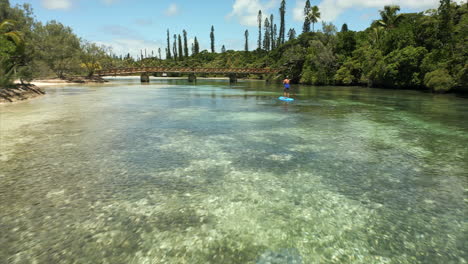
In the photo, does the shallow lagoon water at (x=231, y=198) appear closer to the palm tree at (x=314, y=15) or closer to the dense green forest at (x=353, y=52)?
the dense green forest at (x=353, y=52)

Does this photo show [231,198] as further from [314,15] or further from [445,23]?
[314,15]

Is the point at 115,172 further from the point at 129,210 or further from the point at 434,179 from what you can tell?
the point at 434,179

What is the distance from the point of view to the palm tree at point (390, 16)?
61312 mm

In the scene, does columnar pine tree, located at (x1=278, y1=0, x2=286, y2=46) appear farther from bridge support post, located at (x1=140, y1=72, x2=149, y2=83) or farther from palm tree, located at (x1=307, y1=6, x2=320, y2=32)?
bridge support post, located at (x1=140, y1=72, x2=149, y2=83)

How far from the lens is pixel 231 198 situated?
6680 millimetres

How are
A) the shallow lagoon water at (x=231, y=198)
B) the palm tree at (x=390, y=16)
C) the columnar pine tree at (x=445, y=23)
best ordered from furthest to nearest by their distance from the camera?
the palm tree at (x=390, y=16)
the columnar pine tree at (x=445, y=23)
the shallow lagoon water at (x=231, y=198)

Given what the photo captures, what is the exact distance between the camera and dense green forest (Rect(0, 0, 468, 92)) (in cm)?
3656

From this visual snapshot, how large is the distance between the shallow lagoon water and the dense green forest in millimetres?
26927

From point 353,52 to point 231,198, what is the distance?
62.7 meters

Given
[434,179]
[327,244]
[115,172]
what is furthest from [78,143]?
[434,179]

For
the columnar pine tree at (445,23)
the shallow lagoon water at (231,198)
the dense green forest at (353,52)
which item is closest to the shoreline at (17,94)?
the dense green forest at (353,52)

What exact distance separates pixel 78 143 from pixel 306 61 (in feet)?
214

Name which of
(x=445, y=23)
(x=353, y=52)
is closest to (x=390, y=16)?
(x=353, y=52)

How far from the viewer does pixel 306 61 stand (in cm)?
6962
